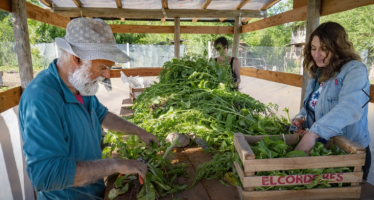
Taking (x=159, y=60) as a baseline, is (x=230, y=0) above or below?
above

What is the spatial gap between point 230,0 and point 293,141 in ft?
16.3

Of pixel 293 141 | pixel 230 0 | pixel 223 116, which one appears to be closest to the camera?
pixel 293 141

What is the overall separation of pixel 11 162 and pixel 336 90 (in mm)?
3448

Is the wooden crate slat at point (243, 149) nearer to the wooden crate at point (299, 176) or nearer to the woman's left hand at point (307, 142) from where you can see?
the wooden crate at point (299, 176)

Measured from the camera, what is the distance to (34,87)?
50.8 inches

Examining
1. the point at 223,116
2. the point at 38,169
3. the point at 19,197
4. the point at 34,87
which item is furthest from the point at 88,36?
the point at 19,197

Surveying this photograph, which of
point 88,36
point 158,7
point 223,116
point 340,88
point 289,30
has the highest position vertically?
point 289,30

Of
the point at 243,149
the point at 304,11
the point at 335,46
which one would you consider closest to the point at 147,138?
the point at 243,149

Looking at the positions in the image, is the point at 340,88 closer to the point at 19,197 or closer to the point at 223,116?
the point at 223,116

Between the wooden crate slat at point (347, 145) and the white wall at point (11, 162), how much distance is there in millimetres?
3163

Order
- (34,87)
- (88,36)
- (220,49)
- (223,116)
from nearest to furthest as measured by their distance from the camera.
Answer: (34,87) < (88,36) < (223,116) < (220,49)

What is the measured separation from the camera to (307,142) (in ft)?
4.53

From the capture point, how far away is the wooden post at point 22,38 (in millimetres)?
3105

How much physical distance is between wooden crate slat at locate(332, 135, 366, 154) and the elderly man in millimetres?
1092
